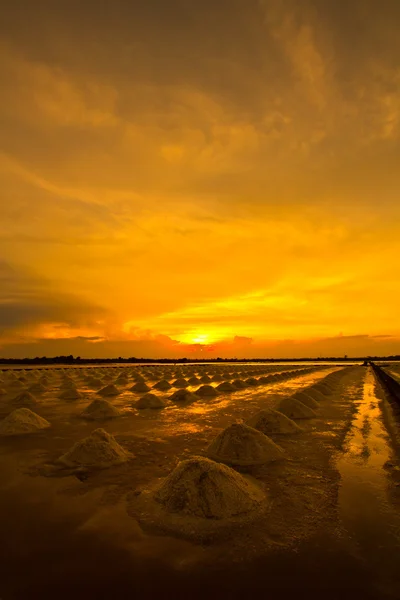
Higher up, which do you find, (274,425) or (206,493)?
(206,493)

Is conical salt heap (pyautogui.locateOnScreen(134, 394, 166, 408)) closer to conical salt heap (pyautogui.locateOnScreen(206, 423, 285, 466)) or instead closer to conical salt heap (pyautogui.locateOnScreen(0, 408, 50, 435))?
conical salt heap (pyautogui.locateOnScreen(0, 408, 50, 435))

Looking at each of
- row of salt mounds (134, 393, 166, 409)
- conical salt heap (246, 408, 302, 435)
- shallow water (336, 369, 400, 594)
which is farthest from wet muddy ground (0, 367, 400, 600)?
row of salt mounds (134, 393, 166, 409)

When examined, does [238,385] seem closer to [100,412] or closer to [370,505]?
[100,412]

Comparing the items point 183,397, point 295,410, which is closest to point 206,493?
point 295,410

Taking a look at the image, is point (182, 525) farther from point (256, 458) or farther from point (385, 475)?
point (385, 475)

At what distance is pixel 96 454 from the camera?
6.97 meters

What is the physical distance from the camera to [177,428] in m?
10.5

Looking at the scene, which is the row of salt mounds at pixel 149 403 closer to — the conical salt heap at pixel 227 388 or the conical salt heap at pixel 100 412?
the conical salt heap at pixel 100 412

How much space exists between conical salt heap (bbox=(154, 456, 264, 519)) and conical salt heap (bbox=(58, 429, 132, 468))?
2043 mm

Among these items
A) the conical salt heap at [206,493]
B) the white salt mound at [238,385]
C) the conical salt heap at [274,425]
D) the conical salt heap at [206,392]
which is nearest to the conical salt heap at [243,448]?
the conical salt heap at [206,493]

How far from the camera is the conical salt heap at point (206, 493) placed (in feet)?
15.3

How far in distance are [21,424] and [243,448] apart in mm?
6470

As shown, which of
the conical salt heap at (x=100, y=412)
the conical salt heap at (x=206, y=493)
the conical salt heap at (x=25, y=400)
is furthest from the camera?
the conical salt heap at (x=25, y=400)

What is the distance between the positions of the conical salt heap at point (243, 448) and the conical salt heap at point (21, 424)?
5436 mm
